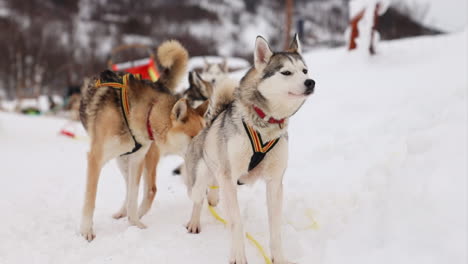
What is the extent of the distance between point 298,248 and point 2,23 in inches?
1660

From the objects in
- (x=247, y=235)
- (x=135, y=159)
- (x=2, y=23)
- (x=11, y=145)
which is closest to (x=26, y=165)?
(x=11, y=145)

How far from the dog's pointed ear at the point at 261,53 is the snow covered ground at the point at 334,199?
4.73ft

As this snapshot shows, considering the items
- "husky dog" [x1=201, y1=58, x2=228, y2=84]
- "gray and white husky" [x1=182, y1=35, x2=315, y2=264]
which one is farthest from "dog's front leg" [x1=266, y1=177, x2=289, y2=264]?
"husky dog" [x1=201, y1=58, x2=228, y2=84]

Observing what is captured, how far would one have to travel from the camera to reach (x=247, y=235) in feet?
9.74

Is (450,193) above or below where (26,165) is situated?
above

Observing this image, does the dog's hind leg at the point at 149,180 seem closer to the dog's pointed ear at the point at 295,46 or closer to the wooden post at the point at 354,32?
the dog's pointed ear at the point at 295,46

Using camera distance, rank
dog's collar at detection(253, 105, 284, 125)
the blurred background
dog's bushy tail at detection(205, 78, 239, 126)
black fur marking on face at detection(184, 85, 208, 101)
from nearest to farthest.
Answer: dog's collar at detection(253, 105, 284, 125)
dog's bushy tail at detection(205, 78, 239, 126)
black fur marking on face at detection(184, 85, 208, 101)
the blurred background

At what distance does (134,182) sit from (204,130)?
1.04 m

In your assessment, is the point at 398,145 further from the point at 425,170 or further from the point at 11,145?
the point at 11,145

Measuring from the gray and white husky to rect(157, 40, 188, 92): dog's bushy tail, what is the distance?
1.41 meters

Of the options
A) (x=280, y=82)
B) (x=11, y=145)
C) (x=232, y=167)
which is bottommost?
(x=11, y=145)

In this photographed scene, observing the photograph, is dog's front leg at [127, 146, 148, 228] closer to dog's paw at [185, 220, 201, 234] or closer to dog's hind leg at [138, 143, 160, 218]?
dog's hind leg at [138, 143, 160, 218]

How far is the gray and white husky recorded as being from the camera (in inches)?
92.3

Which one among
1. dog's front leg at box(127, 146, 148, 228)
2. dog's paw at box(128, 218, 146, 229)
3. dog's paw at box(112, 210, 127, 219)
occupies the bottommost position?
dog's paw at box(112, 210, 127, 219)
